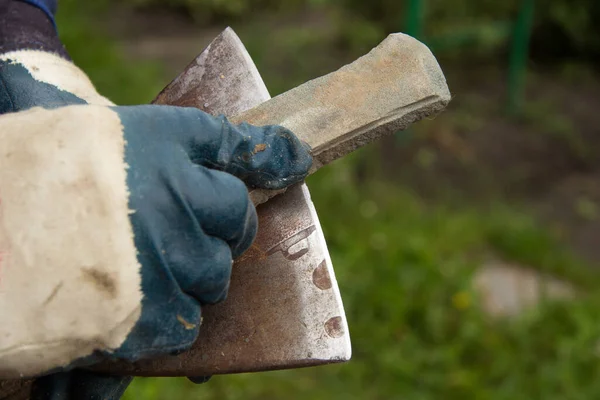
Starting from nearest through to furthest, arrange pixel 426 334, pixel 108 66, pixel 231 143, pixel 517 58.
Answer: pixel 231 143 < pixel 426 334 < pixel 108 66 < pixel 517 58

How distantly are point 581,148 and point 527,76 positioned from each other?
0.79 m

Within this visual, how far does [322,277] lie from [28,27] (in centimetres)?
72

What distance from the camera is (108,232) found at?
75 cm

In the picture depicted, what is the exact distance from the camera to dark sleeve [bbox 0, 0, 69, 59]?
118 centimetres

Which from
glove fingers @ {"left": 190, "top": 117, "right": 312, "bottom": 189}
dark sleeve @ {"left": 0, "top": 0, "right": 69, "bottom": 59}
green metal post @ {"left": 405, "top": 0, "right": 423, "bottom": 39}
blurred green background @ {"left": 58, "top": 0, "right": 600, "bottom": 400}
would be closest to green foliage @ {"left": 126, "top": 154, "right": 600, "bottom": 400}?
A: blurred green background @ {"left": 58, "top": 0, "right": 600, "bottom": 400}

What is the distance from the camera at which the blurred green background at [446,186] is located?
2428 mm

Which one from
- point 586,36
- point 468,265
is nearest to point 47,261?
point 468,265

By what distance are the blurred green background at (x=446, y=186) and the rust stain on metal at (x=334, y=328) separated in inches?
38.9

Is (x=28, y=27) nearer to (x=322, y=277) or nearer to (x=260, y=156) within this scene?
(x=260, y=156)

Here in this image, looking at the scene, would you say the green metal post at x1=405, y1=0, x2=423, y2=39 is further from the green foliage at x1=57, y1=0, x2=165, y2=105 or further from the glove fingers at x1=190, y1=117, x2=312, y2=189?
the glove fingers at x1=190, y1=117, x2=312, y2=189

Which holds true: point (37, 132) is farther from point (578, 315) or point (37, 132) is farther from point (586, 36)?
point (586, 36)

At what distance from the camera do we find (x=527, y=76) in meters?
4.36

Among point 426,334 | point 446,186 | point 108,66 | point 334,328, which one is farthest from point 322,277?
point 108,66

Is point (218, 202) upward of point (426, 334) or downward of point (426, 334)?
upward
